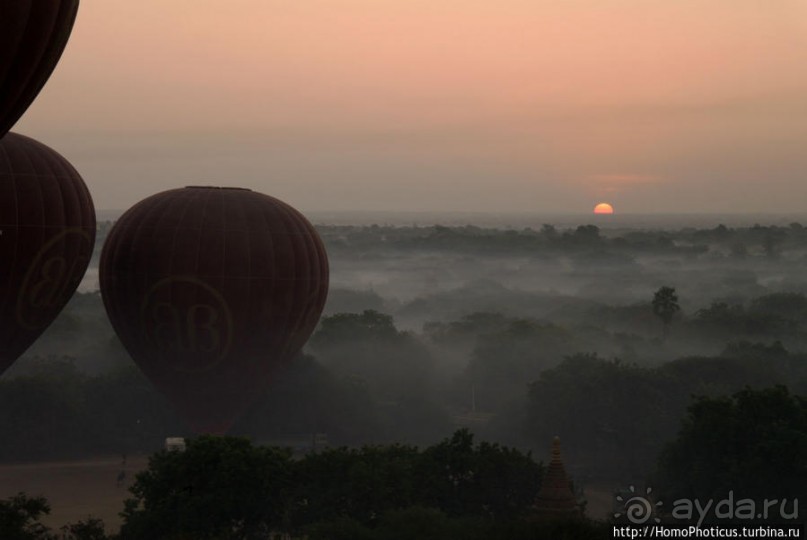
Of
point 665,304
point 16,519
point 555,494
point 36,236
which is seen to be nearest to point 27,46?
point 36,236

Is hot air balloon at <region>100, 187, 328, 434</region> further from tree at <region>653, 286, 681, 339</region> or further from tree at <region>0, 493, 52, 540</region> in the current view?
tree at <region>653, 286, 681, 339</region>

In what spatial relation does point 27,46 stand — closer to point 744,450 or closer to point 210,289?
point 210,289

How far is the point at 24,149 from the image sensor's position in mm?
43906

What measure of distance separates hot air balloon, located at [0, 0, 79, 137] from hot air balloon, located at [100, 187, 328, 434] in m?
12.7

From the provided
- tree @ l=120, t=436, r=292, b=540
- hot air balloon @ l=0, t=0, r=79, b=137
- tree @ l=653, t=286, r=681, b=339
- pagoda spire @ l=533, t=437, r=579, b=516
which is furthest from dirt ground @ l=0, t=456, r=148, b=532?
tree @ l=653, t=286, r=681, b=339

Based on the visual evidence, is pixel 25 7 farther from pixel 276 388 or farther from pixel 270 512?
pixel 276 388

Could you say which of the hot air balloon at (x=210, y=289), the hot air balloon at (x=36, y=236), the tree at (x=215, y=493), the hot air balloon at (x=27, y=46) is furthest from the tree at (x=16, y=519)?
the hot air balloon at (x=27, y=46)

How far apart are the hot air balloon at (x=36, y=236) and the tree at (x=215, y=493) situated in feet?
24.0

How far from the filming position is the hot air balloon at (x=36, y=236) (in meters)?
42.5

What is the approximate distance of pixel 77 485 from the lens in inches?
2441

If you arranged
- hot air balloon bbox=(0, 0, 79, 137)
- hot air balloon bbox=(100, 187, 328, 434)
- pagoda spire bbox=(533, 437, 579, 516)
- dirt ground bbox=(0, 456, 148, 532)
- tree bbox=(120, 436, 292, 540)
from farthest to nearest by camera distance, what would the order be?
dirt ground bbox=(0, 456, 148, 532) → hot air balloon bbox=(100, 187, 328, 434) → pagoda spire bbox=(533, 437, 579, 516) → tree bbox=(120, 436, 292, 540) → hot air balloon bbox=(0, 0, 79, 137)

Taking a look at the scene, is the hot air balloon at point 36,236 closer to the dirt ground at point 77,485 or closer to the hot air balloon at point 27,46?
the hot air balloon at point 27,46

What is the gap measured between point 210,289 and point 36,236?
20.2 ft

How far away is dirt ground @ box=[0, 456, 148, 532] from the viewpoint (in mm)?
55906
